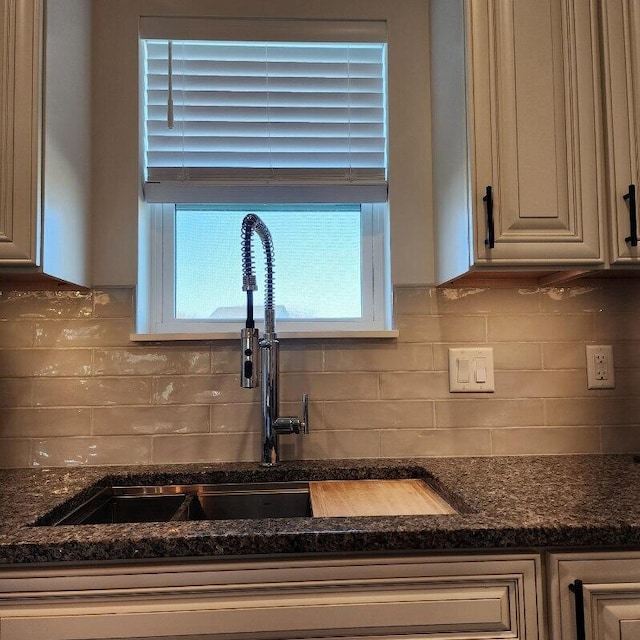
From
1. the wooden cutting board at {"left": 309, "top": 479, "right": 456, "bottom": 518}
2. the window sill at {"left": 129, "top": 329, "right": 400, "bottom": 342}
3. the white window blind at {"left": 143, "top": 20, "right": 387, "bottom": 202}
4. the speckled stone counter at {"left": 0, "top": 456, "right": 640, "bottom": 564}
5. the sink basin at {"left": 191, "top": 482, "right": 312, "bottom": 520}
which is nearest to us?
the speckled stone counter at {"left": 0, "top": 456, "right": 640, "bottom": 564}

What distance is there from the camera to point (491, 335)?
56.2 inches

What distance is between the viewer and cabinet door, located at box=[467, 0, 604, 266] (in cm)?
115

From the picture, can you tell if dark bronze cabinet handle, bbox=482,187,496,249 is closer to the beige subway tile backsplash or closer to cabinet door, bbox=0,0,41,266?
the beige subway tile backsplash

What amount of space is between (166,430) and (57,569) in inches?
22.0

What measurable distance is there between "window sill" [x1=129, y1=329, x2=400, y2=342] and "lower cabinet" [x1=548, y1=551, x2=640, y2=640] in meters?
0.69

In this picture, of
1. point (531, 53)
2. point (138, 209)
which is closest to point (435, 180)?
point (531, 53)

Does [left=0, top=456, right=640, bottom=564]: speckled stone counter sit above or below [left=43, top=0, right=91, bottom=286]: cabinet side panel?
below

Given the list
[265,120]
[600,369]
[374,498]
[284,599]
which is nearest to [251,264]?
[265,120]

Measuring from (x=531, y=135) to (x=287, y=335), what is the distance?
29.4 inches

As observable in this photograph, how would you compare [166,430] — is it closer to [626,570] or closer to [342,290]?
[342,290]

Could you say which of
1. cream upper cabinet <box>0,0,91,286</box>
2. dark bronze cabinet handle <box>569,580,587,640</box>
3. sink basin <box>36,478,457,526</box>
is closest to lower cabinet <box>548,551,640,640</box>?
dark bronze cabinet handle <box>569,580,587,640</box>

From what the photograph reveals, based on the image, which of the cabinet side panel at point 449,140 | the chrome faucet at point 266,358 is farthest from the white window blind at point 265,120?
the chrome faucet at point 266,358

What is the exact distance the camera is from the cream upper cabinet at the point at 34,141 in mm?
1077

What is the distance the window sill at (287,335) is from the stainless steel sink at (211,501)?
37 centimetres
